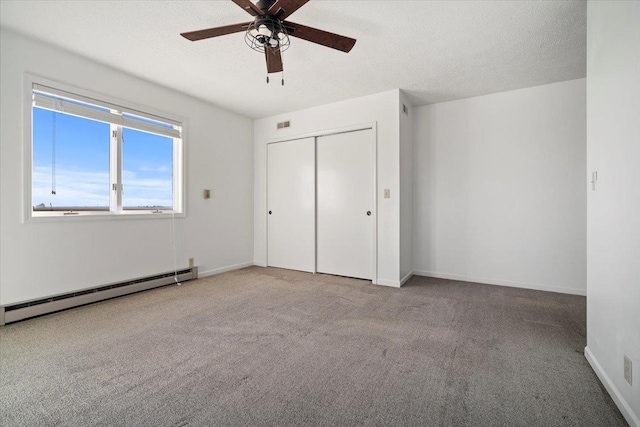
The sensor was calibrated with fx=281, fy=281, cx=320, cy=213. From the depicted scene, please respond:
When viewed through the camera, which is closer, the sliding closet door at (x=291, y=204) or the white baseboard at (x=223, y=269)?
the white baseboard at (x=223, y=269)

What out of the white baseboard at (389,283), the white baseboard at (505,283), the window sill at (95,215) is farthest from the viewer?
the white baseboard at (389,283)

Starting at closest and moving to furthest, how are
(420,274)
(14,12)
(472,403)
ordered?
(472,403) < (14,12) < (420,274)

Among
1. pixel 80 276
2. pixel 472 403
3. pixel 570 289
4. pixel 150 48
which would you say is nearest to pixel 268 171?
pixel 150 48

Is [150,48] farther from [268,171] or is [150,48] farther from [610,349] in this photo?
[610,349]

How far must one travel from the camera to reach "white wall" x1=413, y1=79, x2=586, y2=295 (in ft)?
11.2

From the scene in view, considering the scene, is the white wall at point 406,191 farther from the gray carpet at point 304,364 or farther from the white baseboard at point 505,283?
the gray carpet at point 304,364

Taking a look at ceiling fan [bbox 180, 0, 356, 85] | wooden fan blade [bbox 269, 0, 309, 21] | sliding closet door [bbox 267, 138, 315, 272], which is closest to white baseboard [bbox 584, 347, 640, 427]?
ceiling fan [bbox 180, 0, 356, 85]

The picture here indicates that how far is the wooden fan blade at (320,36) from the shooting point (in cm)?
196

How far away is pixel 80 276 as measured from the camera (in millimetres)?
2957

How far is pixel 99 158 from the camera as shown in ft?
10.5

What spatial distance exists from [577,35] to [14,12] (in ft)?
15.4

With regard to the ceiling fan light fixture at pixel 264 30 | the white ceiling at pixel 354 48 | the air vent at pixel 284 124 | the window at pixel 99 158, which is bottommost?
the window at pixel 99 158

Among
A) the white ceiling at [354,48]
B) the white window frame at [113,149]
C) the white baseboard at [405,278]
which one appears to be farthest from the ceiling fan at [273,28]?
the white baseboard at [405,278]

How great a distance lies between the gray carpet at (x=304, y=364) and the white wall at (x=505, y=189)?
2.22 ft
